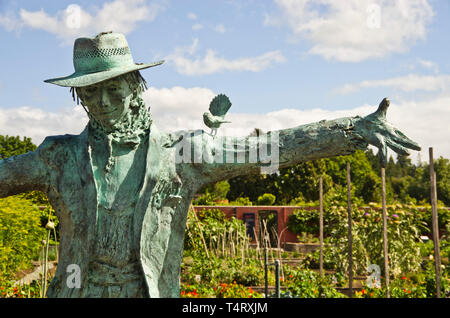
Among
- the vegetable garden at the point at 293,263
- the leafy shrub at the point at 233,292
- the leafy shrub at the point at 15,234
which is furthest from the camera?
the leafy shrub at the point at 15,234

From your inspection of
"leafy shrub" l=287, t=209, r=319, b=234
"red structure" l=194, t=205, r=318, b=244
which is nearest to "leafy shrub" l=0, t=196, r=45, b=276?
"red structure" l=194, t=205, r=318, b=244

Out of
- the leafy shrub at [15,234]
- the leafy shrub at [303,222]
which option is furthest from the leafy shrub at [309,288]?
the leafy shrub at [303,222]

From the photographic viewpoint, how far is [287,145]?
7.50 ft

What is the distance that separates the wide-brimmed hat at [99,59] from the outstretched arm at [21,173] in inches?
15.3

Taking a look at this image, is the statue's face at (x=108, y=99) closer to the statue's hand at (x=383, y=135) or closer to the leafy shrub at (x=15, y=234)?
the statue's hand at (x=383, y=135)

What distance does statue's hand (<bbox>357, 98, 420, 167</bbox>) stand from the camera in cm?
214

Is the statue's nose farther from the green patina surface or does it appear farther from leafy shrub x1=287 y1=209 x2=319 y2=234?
leafy shrub x1=287 y1=209 x2=319 y2=234

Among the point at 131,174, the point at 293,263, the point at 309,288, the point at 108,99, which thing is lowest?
the point at 293,263

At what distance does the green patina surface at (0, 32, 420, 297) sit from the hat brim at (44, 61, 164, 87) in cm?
6

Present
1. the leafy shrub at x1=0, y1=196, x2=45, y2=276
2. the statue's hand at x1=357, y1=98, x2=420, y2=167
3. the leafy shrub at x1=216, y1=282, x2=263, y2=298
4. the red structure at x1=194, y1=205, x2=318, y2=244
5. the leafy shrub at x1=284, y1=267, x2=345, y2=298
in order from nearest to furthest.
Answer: the statue's hand at x1=357, y1=98, x2=420, y2=167, the leafy shrub at x1=284, y1=267, x2=345, y2=298, the leafy shrub at x1=216, y1=282, x2=263, y2=298, the leafy shrub at x1=0, y1=196, x2=45, y2=276, the red structure at x1=194, y1=205, x2=318, y2=244

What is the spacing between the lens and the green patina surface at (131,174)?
2262 millimetres

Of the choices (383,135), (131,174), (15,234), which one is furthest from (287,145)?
(15,234)

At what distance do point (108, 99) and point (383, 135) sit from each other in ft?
4.00

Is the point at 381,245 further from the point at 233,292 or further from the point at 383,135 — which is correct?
the point at 383,135
